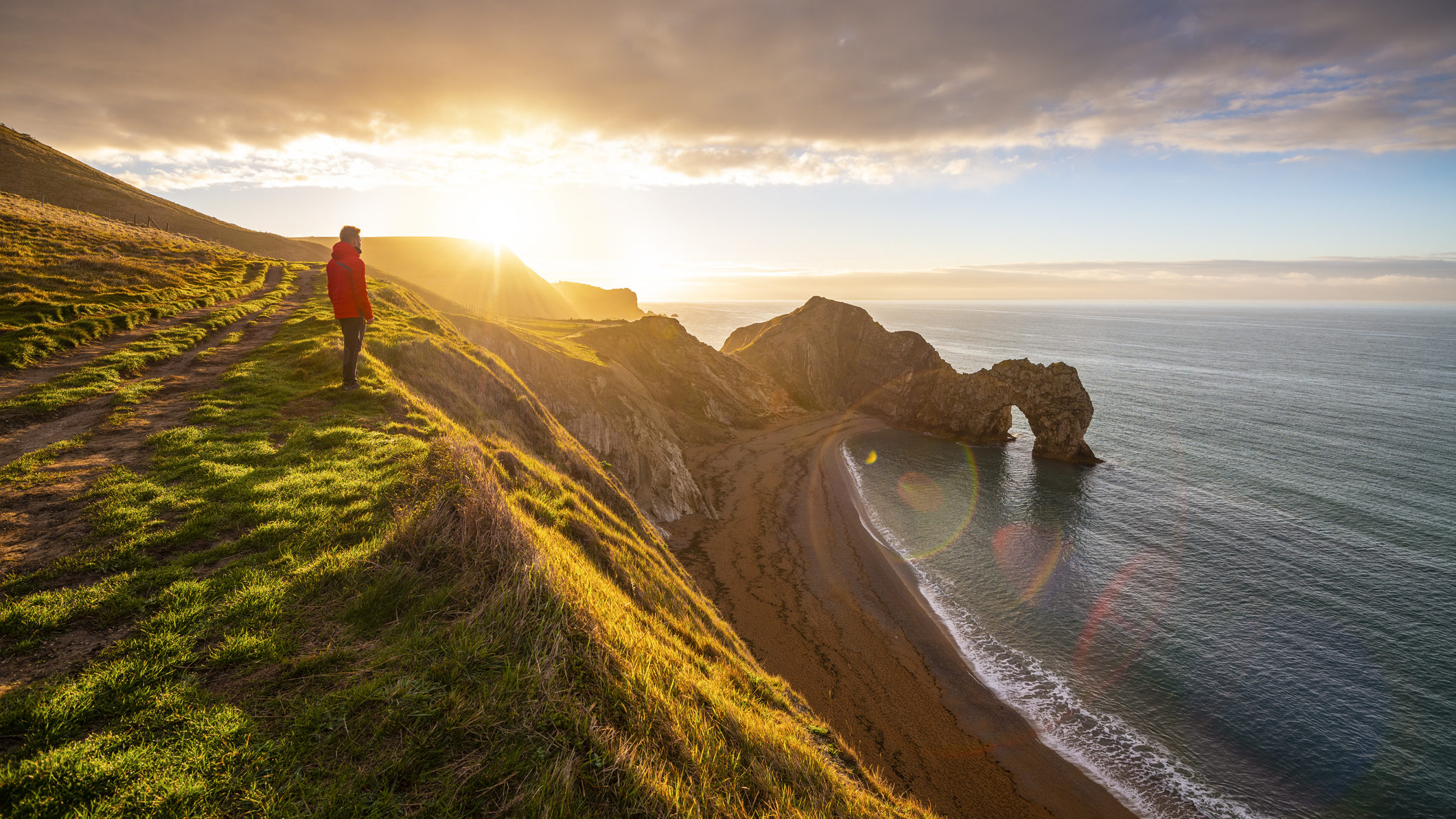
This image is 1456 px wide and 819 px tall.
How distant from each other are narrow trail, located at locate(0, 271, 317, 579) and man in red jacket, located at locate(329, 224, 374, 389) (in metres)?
3.65

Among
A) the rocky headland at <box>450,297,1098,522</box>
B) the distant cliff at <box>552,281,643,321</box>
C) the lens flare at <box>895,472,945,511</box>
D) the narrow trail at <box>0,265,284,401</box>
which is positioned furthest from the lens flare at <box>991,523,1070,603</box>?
the distant cliff at <box>552,281,643,321</box>

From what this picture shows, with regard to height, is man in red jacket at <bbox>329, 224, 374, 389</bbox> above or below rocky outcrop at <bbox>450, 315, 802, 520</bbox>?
above

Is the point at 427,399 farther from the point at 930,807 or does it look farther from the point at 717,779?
the point at 930,807

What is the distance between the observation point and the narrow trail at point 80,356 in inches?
455

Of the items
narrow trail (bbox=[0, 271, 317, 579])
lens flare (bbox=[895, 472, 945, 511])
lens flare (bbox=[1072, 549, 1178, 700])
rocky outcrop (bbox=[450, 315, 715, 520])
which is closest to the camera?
narrow trail (bbox=[0, 271, 317, 579])

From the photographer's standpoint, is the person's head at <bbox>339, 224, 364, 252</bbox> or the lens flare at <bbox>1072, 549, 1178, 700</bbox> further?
the lens flare at <bbox>1072, 549, 1178, 700</bbox>

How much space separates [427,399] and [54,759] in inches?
572

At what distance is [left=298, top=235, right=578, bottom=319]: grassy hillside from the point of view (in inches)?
4929

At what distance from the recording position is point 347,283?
1228 centimetres

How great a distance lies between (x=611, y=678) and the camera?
19.2ft

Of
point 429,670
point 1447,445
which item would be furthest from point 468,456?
point 1447,445

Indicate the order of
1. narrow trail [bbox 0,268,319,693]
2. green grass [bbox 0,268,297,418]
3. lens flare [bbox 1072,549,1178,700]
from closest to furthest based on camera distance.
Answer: narrow trail [bbox 0,268,319,693] < green grass [bbox 0,268,297,418] < lens flare [bbox 1072,549,1178,700]

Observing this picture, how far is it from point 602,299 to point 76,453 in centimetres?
18294

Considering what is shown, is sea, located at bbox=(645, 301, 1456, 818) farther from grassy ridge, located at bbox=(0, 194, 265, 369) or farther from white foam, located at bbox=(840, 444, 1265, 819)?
Result: grassy ridge, located at bbox=(0, 194, 265, 369)
